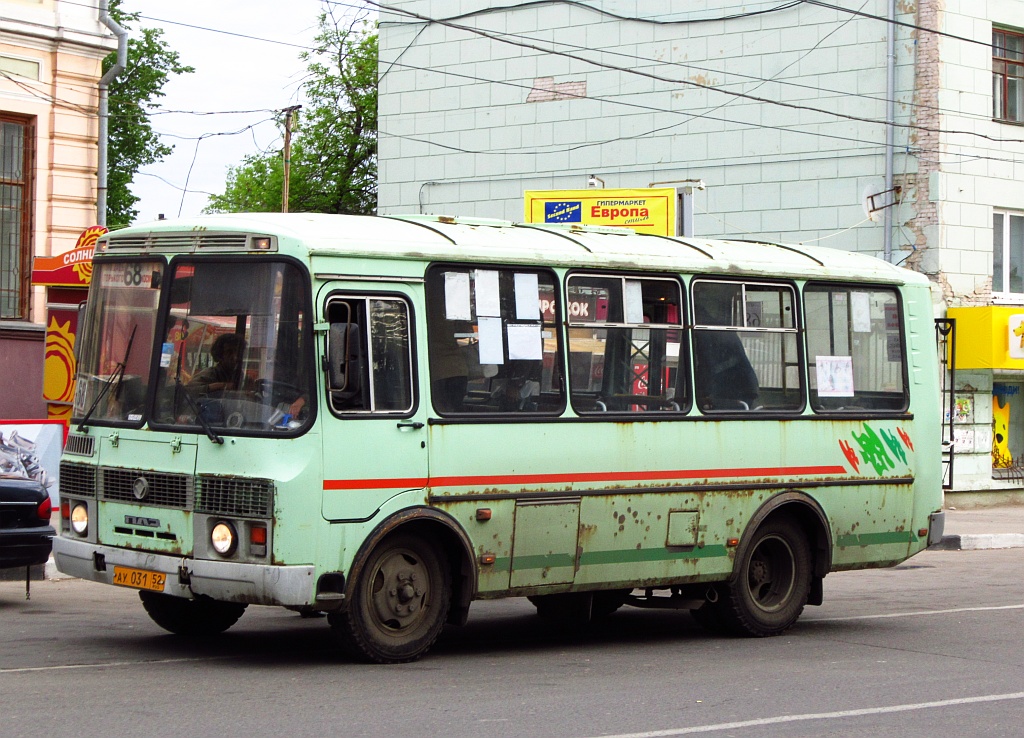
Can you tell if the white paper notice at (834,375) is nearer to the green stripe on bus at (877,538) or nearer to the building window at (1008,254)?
the green stripe on bus at (877,538)

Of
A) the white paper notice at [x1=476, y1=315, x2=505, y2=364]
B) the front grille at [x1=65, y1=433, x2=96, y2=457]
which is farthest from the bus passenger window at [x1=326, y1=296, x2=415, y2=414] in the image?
the front grille at [x1=65, y1=433, x2=96, y2=457]

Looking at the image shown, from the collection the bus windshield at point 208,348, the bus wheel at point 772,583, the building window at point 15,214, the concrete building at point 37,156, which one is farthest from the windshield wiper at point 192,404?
the building window at point 15,214

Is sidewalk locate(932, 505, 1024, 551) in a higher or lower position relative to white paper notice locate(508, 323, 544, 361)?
lower

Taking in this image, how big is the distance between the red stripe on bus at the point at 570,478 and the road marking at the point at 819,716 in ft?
7.82

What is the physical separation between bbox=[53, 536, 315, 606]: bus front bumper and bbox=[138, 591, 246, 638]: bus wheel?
2.55ft

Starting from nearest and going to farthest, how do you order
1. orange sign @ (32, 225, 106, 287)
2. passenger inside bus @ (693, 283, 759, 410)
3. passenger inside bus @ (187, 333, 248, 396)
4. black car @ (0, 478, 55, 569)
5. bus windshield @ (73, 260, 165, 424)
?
passenger inside bus @ (187, 333, 248, 396) → bus windshield @ (73, 260, 165, 424) → passenger inside bus @ (693, 283, 759, 410) → black car @ (0, 478, 55, 569) → orange sign @ (32, 225, 106, 287)

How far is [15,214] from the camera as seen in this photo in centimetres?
2020

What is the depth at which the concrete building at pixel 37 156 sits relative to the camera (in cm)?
1977

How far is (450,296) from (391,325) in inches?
20.1

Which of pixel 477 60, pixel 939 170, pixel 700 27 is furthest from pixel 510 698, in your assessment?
pixel 477 60

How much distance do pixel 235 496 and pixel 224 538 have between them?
0.83 ft

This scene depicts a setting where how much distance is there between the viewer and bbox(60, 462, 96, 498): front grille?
950cm

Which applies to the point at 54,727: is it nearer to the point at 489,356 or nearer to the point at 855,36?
the point at 489,356

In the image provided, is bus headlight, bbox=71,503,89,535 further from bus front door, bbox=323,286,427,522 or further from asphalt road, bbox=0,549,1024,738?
bus front door, bbox=323,286,427,522
